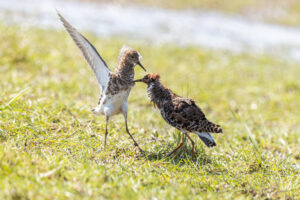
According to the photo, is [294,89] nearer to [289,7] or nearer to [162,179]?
[162,179]

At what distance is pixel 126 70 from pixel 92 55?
0.48m

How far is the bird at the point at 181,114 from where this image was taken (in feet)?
15.7

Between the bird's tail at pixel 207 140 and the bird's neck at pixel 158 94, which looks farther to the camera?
the bird's neck at pixel 158 94

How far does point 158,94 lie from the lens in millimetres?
5242

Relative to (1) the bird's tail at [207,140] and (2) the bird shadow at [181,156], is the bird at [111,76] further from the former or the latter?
(1) the bird's tail at [207,140]

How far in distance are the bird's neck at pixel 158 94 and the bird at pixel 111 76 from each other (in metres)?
0.32

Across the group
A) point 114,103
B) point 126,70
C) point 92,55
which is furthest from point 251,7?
point 114,103

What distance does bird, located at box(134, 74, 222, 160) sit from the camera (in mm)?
4797

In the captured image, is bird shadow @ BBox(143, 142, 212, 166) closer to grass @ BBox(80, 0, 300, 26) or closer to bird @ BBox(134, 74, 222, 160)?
bird @ BBox(134, 74, 222, 160)

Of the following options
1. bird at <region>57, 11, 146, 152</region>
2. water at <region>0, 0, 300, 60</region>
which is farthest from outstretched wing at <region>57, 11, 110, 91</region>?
water at <region>0, 0, 300, 60</region>

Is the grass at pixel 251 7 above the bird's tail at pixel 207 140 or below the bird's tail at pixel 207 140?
above

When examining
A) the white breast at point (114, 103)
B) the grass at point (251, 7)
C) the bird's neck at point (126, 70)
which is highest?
the grass at point (251, 7)

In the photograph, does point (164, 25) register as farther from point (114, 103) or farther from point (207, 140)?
point (207, 140)

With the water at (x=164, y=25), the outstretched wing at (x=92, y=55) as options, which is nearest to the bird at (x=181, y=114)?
the outstretched wing at (x=92, y=55)
